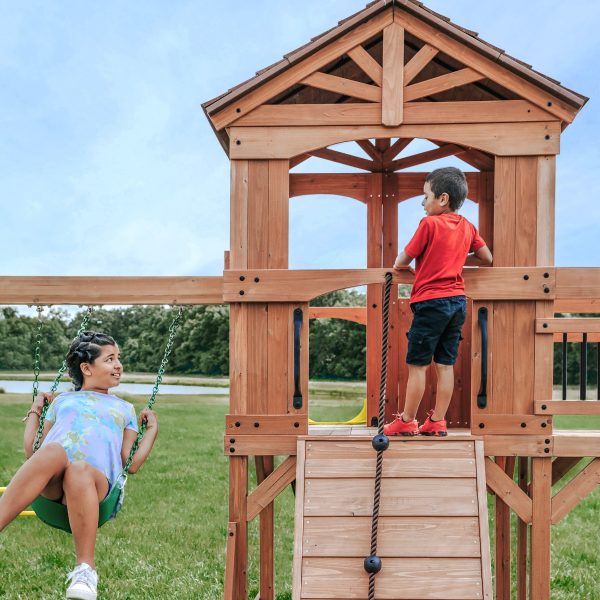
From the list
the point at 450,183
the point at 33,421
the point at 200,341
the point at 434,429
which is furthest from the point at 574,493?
the point at 200,341

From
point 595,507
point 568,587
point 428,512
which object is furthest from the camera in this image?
point 595,507

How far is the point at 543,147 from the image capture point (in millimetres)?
4969

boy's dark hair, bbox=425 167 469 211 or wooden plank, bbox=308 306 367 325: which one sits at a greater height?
boy's dark hair, bbox=425 167 469 211

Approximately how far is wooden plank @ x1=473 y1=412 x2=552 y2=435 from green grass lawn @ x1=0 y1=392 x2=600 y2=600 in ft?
11.8

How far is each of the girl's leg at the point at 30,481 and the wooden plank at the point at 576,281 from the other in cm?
321

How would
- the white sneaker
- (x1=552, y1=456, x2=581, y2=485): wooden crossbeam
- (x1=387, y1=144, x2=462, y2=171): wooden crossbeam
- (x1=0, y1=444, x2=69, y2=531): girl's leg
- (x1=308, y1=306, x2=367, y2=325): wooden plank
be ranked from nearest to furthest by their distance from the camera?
the white sneaker, (x1=0, y1=444, x2=69, y2=531): girl's leg, (x1=552, y1=456, x2=581, y2=485): wooden crossbeam, (x1=387, y1=144, x2=462, y2=171): wooden crossbeam, (x1=308, y1=306, x2=367, y2=325): wooden plank

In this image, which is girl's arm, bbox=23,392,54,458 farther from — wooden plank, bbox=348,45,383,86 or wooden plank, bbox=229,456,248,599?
wooden plank, bbox=348,45,383,86

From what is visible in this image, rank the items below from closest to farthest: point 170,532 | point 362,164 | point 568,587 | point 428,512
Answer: point 428,512
point 362,164
point 568,587
point 170,532

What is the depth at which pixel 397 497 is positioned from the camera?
4.51m

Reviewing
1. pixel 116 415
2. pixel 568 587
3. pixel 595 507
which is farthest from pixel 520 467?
pixel 595 507

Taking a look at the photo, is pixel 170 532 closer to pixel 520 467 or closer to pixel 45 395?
pixel 520 467

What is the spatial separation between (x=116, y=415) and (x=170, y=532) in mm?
6352

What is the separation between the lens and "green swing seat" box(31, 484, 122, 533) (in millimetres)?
4297

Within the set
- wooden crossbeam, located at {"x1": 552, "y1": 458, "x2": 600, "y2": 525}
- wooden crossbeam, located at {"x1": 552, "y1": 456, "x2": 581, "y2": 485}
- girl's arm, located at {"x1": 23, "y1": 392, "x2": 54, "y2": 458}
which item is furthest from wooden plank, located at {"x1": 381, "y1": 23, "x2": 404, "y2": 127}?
wooden crossbeam, located at {"x1": 552, "y1": 456, "x2": 581, "y2": 485}
